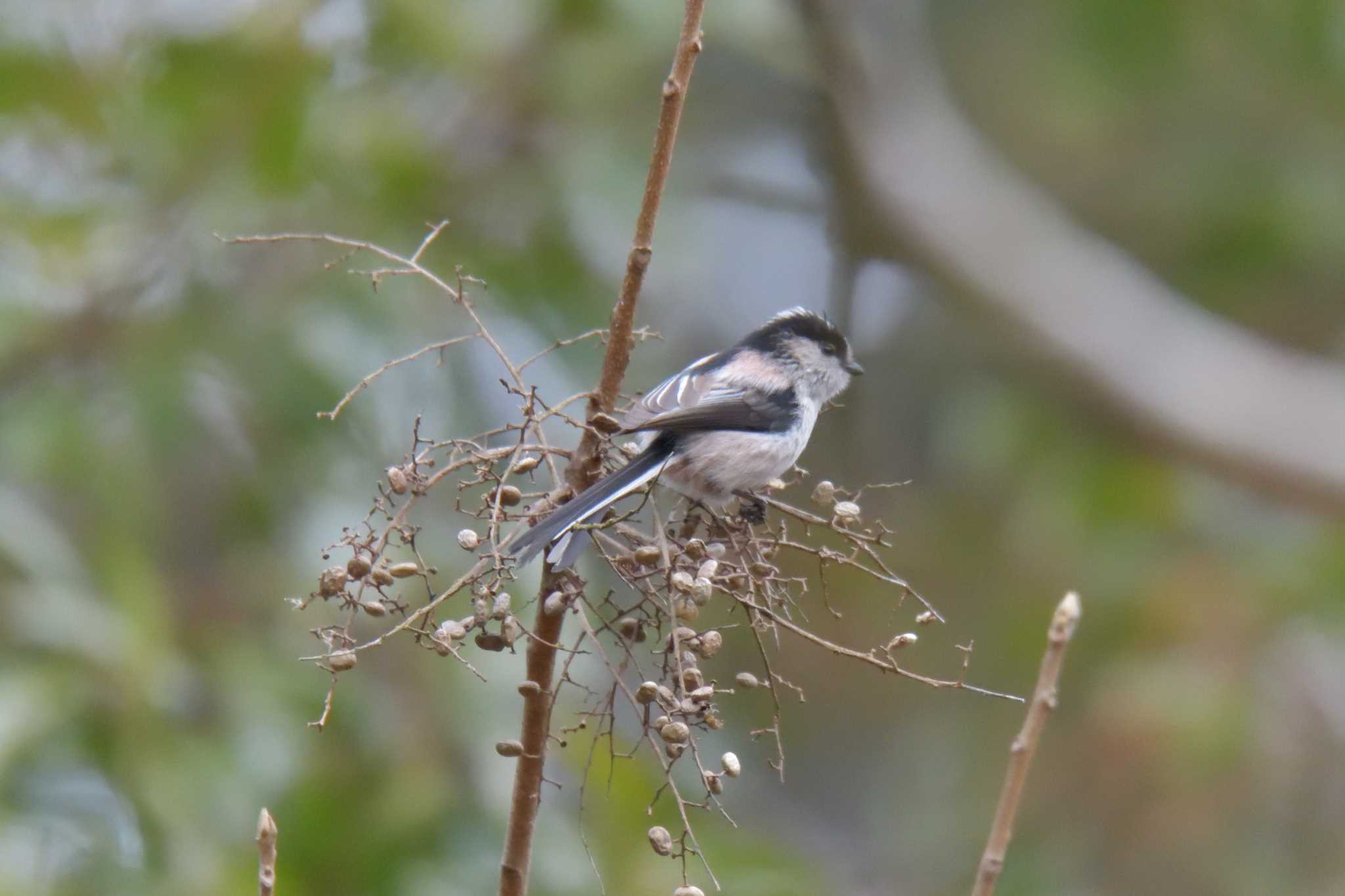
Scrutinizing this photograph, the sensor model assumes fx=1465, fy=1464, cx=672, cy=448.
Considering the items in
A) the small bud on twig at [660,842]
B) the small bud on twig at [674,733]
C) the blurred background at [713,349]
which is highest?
the blurred background at [713,349]

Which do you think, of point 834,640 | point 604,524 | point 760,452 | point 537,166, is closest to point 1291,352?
point 834,640

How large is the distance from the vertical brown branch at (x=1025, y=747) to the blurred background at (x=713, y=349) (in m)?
0.51

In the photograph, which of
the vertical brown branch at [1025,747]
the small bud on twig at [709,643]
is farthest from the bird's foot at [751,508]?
the vertical brown branch at [1025,747]

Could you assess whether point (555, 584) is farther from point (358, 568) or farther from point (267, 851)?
point (267, 851)

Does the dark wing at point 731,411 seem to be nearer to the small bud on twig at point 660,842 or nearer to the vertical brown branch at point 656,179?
the vertical brown branch at point 656,179

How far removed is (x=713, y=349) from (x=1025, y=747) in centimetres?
507

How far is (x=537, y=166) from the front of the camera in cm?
503

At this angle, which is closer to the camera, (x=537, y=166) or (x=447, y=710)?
(x=447, y=710)

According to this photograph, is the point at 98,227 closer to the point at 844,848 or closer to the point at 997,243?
the point at 997,243

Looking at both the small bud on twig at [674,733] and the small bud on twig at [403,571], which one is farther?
the small bud on twig at [403,571]

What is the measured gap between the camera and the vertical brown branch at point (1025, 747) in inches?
55.5

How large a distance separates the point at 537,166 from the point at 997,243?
172 centimetres

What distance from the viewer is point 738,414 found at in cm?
277

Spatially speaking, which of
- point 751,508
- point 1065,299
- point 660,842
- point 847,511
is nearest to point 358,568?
point 660,842
